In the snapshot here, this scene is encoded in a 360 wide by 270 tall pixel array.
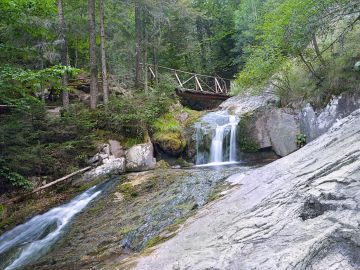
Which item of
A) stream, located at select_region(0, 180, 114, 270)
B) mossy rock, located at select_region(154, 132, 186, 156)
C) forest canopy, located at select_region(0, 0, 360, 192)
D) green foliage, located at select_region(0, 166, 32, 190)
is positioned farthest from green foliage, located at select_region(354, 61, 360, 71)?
green foliage, located at select_region(0, 166, 32, 190)

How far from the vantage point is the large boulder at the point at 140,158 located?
10.7m

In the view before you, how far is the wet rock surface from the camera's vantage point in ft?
16.9

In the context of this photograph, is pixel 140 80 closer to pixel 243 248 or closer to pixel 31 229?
pixel 31 229

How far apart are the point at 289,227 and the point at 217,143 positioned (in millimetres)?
9491

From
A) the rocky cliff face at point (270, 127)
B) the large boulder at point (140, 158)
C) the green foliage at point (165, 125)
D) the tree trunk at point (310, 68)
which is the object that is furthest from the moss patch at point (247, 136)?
the large boulder at point (140, 158)

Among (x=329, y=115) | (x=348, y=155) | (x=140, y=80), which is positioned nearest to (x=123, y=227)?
(x=348, y=155)

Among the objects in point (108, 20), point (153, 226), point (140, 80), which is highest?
point (108, 20)

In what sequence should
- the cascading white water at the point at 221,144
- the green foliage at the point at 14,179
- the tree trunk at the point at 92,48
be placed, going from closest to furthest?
the green foliage at the point at 14,179
the cascading white water at the point at 221,144
the tree trunk at the point at 92,48

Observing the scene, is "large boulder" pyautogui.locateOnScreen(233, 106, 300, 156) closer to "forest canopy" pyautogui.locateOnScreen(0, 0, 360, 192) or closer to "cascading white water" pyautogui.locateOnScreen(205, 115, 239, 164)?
"cascading white water" pyautogui.locateOnScreen(205, 115, 239, 164)

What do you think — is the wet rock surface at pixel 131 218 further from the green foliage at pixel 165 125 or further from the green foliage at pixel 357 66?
the green foliage at pixel 357 66

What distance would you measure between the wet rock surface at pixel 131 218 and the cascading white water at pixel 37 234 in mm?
350

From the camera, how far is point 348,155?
3.45 m

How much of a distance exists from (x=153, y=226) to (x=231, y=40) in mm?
21734

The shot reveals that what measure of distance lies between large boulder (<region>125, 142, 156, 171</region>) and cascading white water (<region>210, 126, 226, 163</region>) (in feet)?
8.08
